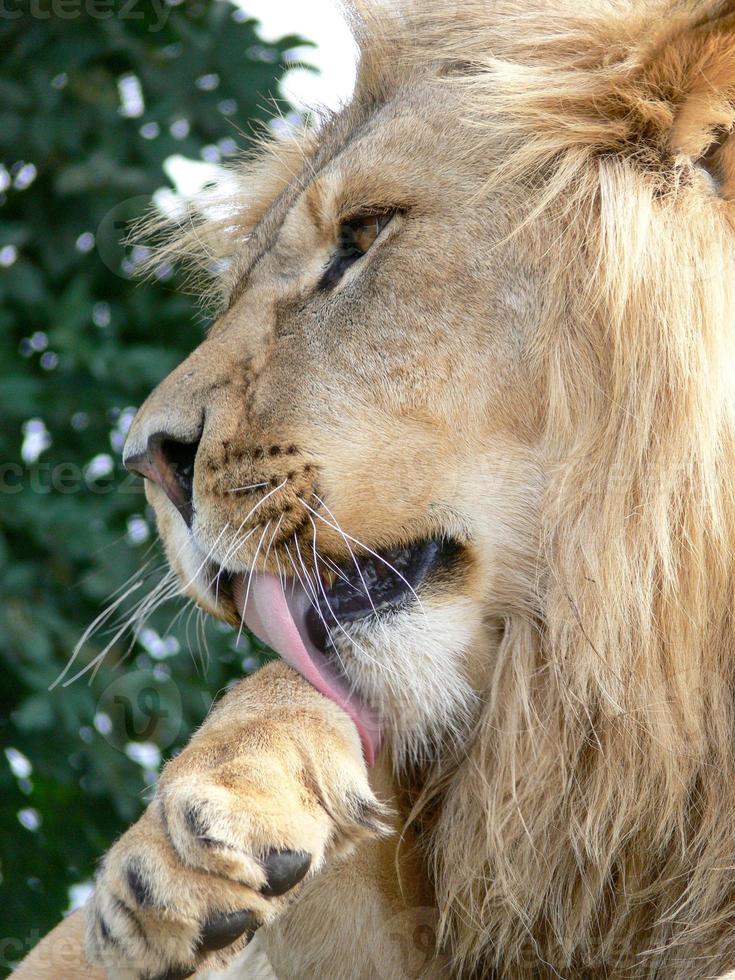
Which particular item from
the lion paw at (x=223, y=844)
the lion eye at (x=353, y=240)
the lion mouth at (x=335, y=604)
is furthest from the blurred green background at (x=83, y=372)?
the lion paw at (x=223, y=844)

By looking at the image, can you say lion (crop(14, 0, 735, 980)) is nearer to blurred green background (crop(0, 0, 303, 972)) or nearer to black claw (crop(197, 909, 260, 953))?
black claw (crop(197, 909, 260, 953))

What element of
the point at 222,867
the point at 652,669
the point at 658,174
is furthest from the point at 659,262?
the point at 222,867

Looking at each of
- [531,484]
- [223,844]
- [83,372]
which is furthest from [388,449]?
[83,372]

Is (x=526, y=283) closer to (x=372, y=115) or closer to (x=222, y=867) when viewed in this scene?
(x=372, y=115)

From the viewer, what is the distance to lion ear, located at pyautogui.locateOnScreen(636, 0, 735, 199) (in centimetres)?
→ 157

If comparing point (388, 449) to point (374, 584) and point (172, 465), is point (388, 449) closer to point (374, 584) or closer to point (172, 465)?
point (374, 584)

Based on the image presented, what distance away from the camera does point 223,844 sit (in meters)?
1.38

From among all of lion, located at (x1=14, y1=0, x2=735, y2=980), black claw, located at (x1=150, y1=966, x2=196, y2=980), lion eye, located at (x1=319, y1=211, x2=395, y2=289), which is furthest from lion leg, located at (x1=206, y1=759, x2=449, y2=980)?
lion eye, located at (x1=319, y1=211, x2=395, y2=289)

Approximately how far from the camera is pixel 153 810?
1.48 metres

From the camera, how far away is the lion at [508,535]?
1564mm

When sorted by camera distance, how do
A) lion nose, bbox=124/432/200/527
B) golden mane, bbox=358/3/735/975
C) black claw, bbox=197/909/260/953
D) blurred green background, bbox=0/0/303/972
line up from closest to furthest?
black claw, bbox=197/909/260/953 < golden mane, bbox=358/3/735/975 < lion nose, bbox=124/432/200/527 < blurred green background, bbox=0/0/303/972

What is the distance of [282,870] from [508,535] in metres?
0.50

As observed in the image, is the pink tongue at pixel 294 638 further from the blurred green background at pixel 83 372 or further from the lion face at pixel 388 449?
the blurred green background at pixel 83 372

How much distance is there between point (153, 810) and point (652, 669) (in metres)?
0.61
